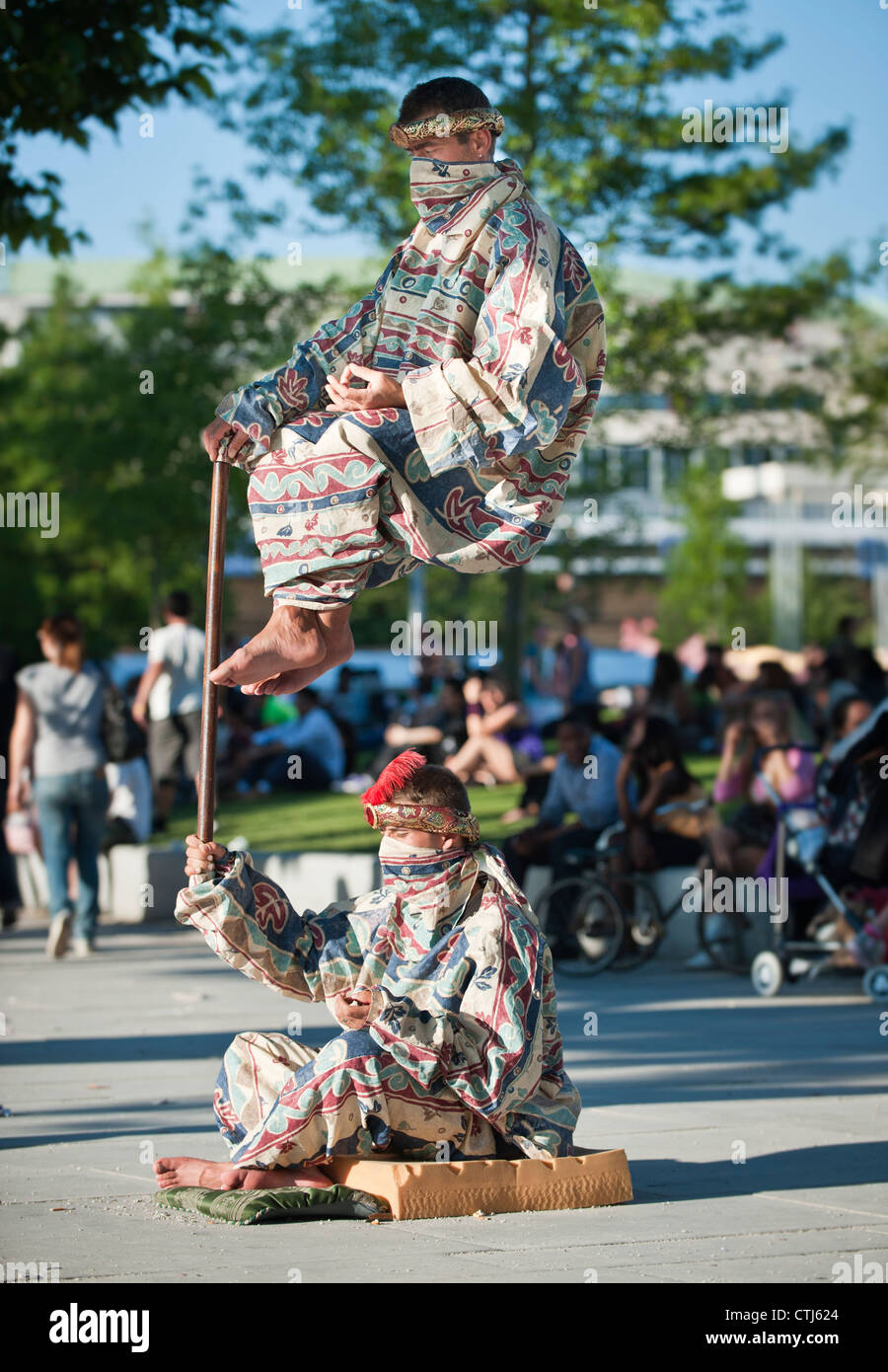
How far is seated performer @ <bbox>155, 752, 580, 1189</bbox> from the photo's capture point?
529cm

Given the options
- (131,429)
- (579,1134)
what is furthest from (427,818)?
(131,429)

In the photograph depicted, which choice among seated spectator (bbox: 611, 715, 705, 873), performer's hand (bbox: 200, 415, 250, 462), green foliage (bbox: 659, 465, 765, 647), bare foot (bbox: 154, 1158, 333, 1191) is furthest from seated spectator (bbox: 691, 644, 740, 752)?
green foliage (bbox: 659, 465, 765, 647)

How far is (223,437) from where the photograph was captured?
Result: 15.7 ft

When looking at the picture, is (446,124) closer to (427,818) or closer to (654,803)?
(427,818)

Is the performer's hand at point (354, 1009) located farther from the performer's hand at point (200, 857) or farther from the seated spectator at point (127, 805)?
the seated spectator at point (127, 805)

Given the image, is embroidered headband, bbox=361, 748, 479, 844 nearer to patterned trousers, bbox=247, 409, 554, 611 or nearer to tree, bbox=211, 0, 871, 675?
patterned trousers, bbox=247, 409, 554, 611

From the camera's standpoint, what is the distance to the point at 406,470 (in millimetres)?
4738

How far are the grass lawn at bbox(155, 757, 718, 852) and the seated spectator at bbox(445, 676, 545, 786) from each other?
0.49 m

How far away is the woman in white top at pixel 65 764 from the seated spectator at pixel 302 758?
7.30 metres

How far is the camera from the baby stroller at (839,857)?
10.3 metres

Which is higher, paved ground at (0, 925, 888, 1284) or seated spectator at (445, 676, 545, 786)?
seated spectator at (445, 676, 545, 786)
